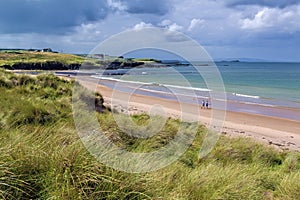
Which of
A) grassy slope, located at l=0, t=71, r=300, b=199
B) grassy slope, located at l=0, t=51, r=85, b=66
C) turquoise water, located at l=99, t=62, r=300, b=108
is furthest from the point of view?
grassy slope, located at l=0, t=51, r=85, b=66

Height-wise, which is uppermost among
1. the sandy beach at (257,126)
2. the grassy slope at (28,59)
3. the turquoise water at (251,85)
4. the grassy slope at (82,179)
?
the grassy slope at (28,59)

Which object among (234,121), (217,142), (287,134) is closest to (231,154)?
(217,142)

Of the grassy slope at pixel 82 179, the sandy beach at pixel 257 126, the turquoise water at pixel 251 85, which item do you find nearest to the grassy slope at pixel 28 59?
the turquoise water at pixel 251 85

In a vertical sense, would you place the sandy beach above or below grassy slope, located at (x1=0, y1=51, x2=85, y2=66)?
below

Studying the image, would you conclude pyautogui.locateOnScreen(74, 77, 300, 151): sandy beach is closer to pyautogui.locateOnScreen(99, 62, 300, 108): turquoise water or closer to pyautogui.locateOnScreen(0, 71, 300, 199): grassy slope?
pyautogui.locateOnScreen(99, 62, 300, 108): turquoise water

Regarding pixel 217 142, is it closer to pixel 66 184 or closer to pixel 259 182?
pixel 259 182

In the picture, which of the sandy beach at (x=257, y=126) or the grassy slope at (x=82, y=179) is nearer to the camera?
the grassy slope at (x=82, y=179)

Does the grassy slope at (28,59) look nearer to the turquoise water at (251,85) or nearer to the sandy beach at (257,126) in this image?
the turquoise water at (251,85)

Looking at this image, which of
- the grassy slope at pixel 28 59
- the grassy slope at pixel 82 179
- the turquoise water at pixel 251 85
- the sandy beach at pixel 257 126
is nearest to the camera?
the grassy slope at pixel 82 179

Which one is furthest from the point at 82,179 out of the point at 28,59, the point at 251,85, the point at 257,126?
the point at 28,59

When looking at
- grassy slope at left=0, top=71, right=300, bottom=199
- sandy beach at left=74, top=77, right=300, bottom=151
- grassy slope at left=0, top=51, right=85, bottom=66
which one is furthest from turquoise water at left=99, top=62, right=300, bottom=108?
grassy slope at left=0, top=51, right=85, bottom=66

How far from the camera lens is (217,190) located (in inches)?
151

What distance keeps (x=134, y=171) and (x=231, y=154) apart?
17.0 feet

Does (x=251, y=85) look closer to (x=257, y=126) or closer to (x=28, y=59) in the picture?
(x=257, y=126)
